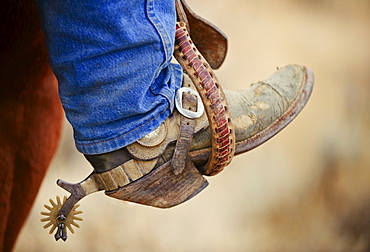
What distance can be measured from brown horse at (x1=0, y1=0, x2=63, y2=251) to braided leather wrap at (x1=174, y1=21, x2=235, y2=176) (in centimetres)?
21

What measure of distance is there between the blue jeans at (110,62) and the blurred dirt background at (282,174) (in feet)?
3.54

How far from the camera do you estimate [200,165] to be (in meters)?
0.69

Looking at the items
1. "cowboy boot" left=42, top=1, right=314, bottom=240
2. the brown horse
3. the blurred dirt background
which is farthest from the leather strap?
the blurred dirt background

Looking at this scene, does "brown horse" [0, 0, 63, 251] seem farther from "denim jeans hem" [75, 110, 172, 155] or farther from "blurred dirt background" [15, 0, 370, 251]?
"blurred dirt background" [15, 0, 370, 251]

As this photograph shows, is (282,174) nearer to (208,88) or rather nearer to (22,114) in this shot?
(22,114)

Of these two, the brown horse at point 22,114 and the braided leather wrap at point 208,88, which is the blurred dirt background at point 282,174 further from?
the braided leather wrap at point 208,88

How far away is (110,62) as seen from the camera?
577mm

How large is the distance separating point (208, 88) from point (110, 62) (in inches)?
4.5

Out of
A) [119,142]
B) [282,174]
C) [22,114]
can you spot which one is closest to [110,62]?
[119,142]

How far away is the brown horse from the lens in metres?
0.72

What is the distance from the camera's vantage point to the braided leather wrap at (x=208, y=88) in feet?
2.04

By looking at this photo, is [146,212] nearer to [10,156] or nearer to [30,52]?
[10,156]

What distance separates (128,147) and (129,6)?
153 millimetres

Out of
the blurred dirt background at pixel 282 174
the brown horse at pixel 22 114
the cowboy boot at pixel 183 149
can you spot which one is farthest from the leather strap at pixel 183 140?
the blurred dirt background at pixel 282 174
